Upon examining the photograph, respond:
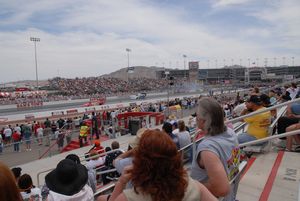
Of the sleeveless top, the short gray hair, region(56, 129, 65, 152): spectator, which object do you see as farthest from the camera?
region(56, 129, 65, 152): spectator

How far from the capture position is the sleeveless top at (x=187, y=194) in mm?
1654

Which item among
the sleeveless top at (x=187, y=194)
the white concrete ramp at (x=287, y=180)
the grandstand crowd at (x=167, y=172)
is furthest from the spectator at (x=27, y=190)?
the white concrete ramp at (x=287, y=180)

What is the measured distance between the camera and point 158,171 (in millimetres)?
1679

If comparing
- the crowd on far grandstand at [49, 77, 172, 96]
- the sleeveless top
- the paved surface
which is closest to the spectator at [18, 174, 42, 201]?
the sleeveless top

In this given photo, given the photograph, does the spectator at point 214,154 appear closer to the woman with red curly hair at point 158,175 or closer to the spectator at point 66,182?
the woman with red curly hair at point 158,175

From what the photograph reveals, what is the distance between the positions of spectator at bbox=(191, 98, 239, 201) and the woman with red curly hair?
0.49 meters

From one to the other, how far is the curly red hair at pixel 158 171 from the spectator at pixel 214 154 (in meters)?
0.55

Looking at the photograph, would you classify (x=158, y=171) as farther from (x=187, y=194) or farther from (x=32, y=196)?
Answer: (x=32, y=196)

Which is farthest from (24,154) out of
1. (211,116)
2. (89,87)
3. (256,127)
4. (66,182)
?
(89,87)

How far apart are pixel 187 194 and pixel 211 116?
3.17 ft

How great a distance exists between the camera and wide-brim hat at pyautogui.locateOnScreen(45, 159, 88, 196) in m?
3.11

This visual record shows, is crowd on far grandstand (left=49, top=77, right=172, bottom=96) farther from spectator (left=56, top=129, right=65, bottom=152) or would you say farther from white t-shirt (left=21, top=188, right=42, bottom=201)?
white t-shirt (left=21, top=188, right=42, bottom=201)

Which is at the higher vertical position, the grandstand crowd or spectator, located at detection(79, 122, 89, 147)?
the grandstand crowd

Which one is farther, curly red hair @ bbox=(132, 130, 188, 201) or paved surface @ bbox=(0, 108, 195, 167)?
paved surface @ bbox=(0, 108, 195, 167)
